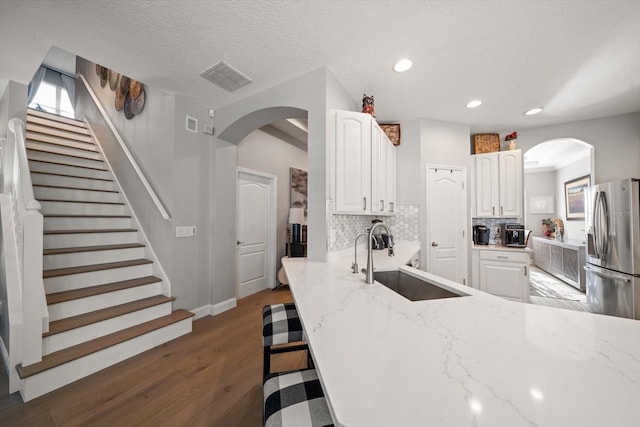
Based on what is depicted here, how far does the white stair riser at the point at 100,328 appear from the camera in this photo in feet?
5.81

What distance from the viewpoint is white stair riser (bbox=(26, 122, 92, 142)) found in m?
3.65

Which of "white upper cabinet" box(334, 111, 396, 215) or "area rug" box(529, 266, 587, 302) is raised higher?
"white upper cabinet" box(334, 111, 396, 215)

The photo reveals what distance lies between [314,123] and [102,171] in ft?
11.9

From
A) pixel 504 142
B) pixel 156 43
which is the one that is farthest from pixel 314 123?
pixel 504 142

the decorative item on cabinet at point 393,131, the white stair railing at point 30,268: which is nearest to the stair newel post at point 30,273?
the white stair railing at point 30,268

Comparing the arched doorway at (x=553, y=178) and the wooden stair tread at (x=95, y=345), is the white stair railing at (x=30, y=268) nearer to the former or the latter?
the wooden stair tread at (x=95, y=345)

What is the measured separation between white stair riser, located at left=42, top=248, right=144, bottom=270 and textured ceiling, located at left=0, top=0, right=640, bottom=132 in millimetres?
1861

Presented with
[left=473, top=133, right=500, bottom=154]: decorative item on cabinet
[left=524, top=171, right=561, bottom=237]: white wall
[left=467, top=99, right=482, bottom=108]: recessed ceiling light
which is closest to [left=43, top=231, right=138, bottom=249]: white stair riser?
[left=467, top=99, right=482, bottom=108]: recessed ceiling light

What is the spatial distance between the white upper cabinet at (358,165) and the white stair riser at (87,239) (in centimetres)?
275

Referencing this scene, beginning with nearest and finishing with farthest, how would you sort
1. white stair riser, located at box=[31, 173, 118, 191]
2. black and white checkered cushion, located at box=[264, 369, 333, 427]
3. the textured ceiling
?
1. black and white checkered cushion, located at box=[264, 369, 333, 427]
2. the textured ceiling
3. white stair riser, located at box=[31, 173, 118, 191]

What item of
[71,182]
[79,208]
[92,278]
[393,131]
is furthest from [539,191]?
[71,182]

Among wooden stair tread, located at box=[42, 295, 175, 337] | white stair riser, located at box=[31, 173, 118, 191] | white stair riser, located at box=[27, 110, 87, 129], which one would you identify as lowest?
wooden stair tread, located at box=[42, 295, 175, 337]

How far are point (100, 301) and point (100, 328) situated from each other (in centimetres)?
29

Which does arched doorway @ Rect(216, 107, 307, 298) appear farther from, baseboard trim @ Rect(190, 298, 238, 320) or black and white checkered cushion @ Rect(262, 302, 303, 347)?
black and white checkered cushion @ Rect(262, 302, 303, 347)
